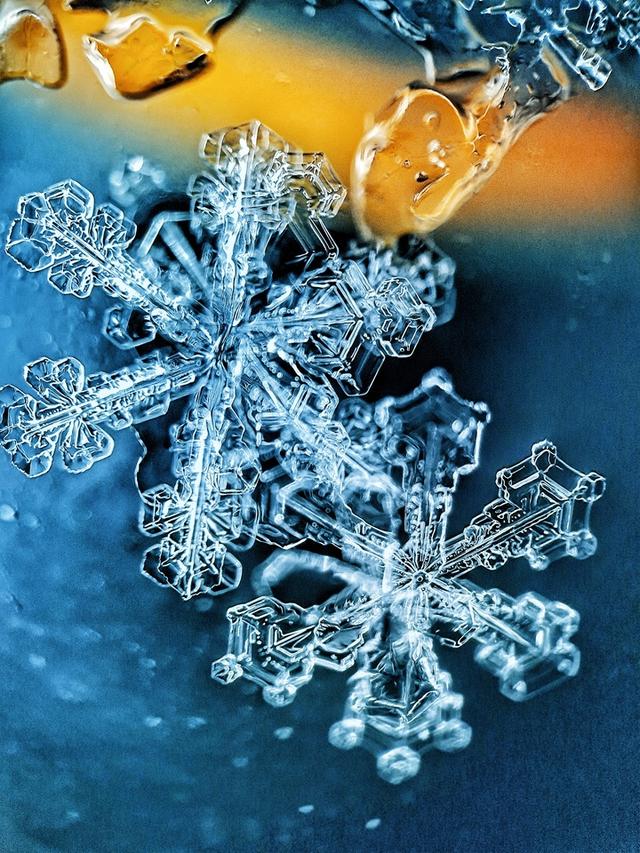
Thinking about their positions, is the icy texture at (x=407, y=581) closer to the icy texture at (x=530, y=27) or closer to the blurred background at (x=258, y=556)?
the blurred background at (x=258, y=556)

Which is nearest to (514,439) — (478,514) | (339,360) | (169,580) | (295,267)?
(478,514)

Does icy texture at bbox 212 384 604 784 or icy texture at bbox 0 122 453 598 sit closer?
icy texture at bbox 0 122 453 598

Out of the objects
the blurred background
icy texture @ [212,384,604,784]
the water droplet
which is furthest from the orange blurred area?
the water droplet

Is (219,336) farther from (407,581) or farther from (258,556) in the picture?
(407,581)

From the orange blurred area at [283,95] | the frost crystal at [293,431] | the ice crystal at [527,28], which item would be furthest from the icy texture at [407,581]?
the ice crystal at [527,28]

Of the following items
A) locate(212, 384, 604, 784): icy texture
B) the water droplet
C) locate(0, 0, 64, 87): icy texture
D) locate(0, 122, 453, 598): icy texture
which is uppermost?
locate(0, 0, 64, 87): icy texture

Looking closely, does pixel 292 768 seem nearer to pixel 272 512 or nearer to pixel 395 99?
pixel 272 512

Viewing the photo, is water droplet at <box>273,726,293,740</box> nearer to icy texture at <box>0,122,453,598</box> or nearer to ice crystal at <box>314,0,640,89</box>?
icy texture at <box>0,122,453,598</box>
